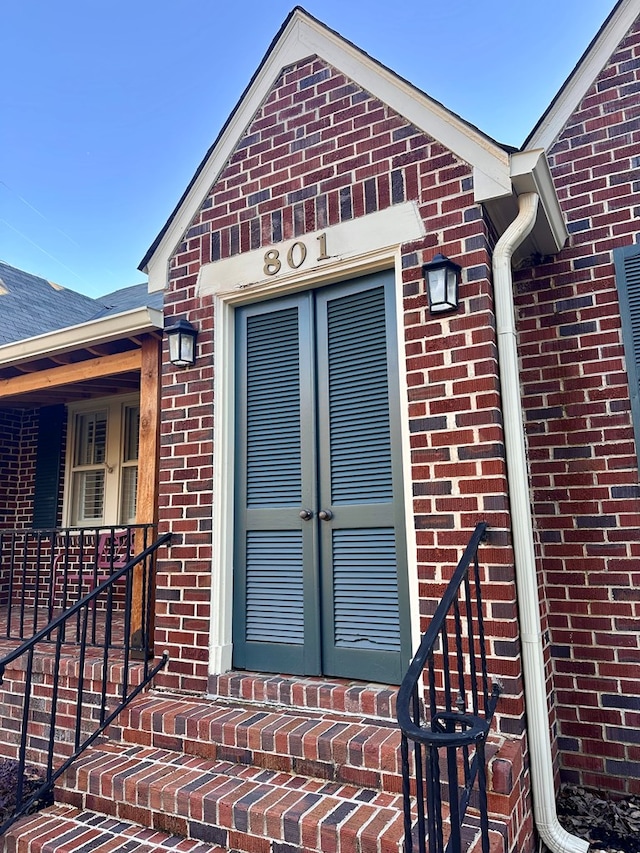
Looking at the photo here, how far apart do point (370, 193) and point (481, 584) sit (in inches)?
79.8

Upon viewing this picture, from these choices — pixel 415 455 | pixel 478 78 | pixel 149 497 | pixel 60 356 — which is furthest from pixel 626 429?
pixel 478 78

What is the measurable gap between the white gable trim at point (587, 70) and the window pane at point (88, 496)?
497cm

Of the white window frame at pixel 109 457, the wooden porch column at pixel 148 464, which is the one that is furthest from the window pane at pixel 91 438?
the wooden porch column at pixel 148 464

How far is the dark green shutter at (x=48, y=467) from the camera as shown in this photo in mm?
5855

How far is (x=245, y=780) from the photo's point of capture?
2367mm

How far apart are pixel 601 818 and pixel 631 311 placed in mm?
2395

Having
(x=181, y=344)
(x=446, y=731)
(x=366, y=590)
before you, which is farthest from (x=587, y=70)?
(x=446, y=731)

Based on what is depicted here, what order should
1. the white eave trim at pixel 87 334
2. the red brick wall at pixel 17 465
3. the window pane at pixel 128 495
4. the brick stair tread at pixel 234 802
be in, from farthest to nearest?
the red brick wall at pixel 17 465 → the window pane at pixel 128 495 → the white eave trim at pixel 87 334 → the brick stair tread at pixel 234 802

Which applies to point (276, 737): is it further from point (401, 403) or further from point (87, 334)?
point (87, 334)

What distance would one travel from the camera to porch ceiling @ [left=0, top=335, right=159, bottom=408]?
13.7ft

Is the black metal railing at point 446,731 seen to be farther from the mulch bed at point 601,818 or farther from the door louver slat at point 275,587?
the door louver slat at point 275,587

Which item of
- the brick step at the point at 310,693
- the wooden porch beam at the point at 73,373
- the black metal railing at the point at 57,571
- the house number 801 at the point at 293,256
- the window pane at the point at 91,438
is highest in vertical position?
the house number 801 at the point at 293,256

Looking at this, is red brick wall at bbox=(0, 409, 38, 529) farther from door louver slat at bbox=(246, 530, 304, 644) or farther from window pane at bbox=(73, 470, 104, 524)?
door louver slat at bbox=(246, 530, 304, 644)

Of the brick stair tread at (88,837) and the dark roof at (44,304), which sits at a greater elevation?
the dark roof at (44,304)
